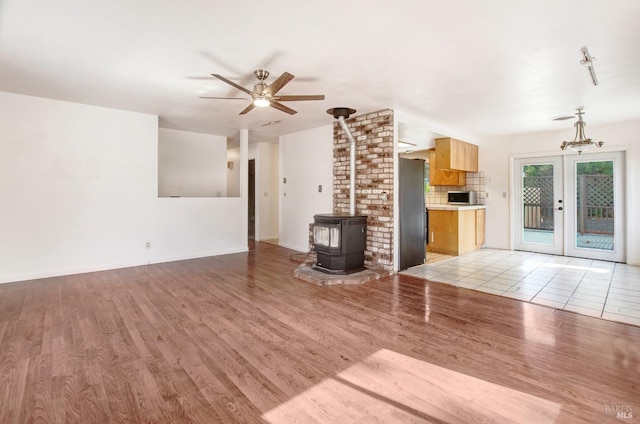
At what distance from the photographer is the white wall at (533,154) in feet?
17.2

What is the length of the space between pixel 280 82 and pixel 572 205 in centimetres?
596

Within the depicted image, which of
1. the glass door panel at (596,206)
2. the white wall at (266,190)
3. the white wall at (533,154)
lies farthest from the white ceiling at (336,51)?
the white wall at (266,190)

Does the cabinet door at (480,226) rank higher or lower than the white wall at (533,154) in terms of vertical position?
lower

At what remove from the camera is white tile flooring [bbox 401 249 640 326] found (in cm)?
328

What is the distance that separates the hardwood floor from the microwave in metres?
3.57

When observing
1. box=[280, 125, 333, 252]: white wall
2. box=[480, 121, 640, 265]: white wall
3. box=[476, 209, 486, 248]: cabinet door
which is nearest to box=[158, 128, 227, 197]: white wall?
box=[280, 125, 333, 252]: white wall

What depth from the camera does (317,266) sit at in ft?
15.1

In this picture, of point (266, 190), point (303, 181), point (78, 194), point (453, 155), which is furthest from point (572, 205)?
point (78, 194)

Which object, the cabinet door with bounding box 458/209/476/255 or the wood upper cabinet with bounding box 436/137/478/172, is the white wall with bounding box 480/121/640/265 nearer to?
the wood upper cabinet with bounding box 436/137/478/172

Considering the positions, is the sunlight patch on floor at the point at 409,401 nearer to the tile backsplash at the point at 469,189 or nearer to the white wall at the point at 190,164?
the white wall at the point at 190,164

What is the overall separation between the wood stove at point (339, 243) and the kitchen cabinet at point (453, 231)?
2356mm

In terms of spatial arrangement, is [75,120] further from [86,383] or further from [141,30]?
[86,383]

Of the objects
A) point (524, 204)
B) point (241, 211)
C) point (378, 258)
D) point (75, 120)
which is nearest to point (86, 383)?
point (378, 258)

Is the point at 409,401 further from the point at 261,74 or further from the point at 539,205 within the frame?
the point at 539,205
